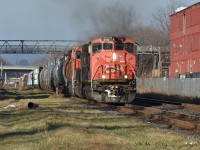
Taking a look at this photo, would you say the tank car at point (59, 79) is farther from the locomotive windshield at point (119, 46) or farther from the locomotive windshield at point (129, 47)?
the locomotive windshield at point (129, 47)

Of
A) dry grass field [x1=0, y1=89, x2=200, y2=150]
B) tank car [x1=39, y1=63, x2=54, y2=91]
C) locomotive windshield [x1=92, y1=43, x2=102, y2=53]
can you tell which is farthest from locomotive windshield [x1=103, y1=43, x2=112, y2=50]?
tank car [x1=39, y1=63, x2=54, y2=91]

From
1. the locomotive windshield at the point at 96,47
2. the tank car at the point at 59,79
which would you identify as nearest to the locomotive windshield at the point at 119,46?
the locomotive windshield at the point at 96,47

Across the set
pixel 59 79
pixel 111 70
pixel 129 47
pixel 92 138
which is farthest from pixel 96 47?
pixel 59 79

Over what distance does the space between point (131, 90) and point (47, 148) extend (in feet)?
46.6

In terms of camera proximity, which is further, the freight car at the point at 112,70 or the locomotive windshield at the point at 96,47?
the locomotive windshield at the point at 96,47

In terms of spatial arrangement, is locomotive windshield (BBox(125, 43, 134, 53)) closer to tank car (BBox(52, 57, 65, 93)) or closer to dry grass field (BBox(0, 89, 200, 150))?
dry grass field (BBox(0, 89, 200, 150))

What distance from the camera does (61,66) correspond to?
A: 131 feet

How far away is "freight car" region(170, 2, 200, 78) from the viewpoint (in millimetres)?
63594

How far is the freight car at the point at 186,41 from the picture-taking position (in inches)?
2504

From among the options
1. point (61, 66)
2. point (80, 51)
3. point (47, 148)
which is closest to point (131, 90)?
point (80, 51)

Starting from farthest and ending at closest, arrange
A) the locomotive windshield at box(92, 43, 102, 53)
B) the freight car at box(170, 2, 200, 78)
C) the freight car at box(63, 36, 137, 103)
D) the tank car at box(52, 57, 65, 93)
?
the freight car at box(170, 2, 200, 78) < the tank car at box(52, 57, 65, 93) < the locomotive windshield at box(92, 43, 102, 53) < the freight car at box(63, 36, 137, 103)

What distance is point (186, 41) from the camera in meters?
68.0

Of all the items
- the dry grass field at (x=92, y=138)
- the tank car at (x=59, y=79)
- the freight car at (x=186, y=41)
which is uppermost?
the freight car at (x=186, y=41)

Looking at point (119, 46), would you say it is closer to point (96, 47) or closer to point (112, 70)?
point (96, 47)
